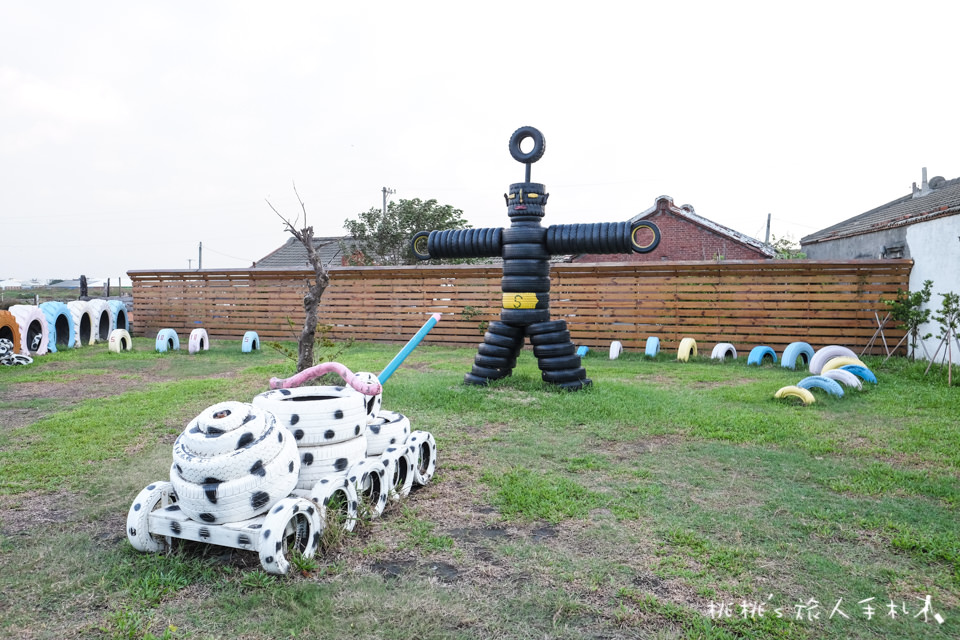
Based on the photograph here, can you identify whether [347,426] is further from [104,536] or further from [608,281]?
[608,281]

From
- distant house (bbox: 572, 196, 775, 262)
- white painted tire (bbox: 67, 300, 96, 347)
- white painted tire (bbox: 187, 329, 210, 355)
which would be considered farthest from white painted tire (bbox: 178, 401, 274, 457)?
distant house (bbox: 572, 196, 775, 262)

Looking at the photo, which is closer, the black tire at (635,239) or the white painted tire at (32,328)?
the black tire at (635,239)

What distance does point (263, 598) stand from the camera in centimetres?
242

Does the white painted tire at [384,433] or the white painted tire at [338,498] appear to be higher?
the white painted tire at [384,433]

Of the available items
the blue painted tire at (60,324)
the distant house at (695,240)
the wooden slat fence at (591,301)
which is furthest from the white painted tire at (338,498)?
the distant house at (695,240)

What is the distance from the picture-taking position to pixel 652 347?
11219mm

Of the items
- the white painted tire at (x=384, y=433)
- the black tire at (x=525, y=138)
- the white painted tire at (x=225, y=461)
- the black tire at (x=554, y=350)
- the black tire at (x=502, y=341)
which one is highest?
the black tire at (x=525, y=138)

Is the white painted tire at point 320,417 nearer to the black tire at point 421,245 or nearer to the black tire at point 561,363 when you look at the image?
the black tire at point 561,363

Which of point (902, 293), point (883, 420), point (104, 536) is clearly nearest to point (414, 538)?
point (104, 536)

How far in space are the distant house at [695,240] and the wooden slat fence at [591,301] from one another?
10.8 meters

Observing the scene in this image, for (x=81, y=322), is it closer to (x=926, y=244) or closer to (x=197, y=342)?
(x=197, y=342)

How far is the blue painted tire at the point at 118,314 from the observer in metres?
14.3

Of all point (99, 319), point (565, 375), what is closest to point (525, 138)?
point (565, 375)

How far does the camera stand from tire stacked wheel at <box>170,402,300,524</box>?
254cm
